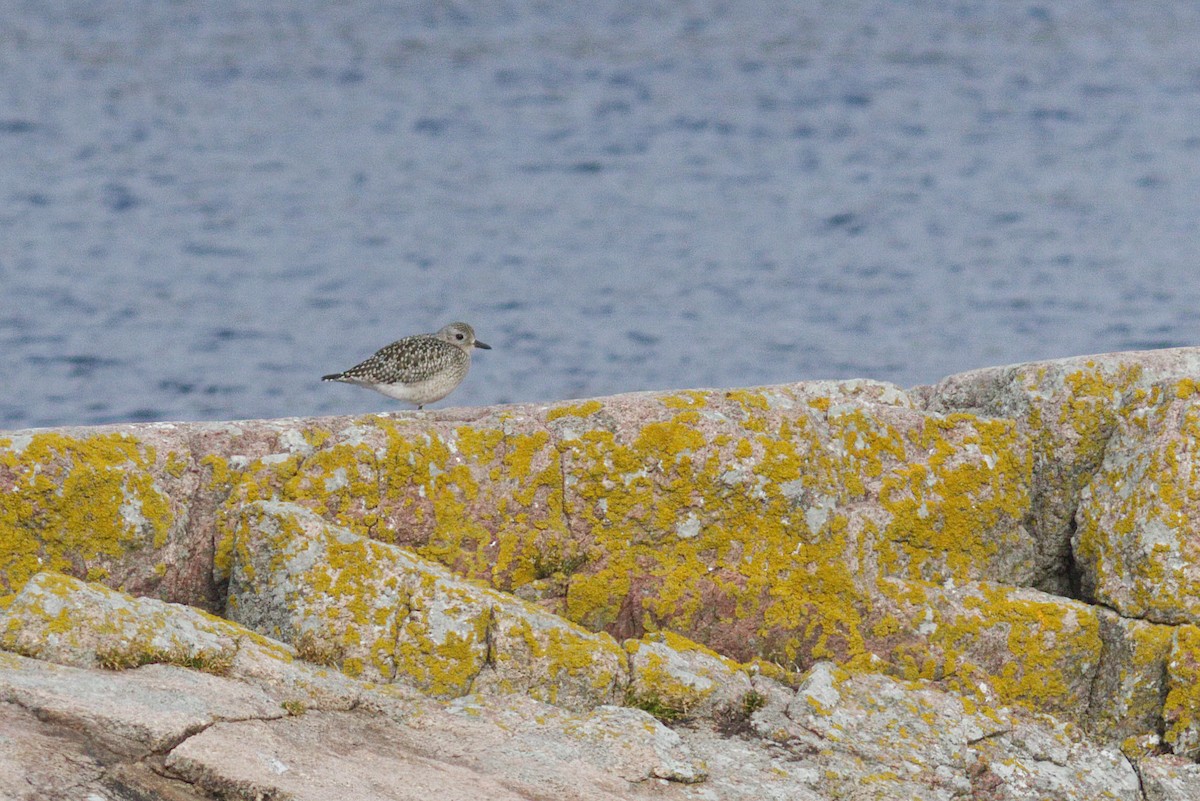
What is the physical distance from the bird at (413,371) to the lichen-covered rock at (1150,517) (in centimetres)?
668

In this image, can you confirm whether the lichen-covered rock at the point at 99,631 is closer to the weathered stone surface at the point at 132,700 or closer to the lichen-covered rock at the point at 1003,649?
the weathered stone surface at the point at 132,700

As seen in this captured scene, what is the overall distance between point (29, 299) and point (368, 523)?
165 ft

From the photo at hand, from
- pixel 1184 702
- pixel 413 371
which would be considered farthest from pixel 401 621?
pixel 1184 702

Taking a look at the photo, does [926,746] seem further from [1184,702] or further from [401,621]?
[401,621]

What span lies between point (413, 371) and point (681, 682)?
5.70m

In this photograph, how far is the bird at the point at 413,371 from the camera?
60.4 feet

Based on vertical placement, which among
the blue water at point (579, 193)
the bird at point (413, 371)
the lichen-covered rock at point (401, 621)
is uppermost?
the bird at point (413, 371)

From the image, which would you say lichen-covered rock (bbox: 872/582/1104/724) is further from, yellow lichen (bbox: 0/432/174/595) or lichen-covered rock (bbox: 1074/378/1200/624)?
yellow lichen (bbox: 0/432/174/595)

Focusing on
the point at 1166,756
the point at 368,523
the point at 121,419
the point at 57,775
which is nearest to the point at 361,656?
the point at 368,523

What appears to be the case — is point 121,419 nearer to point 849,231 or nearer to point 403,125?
point 849,231

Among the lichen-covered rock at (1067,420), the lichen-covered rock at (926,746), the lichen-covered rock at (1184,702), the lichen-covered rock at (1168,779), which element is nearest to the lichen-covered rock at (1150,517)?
the lichen-covered rock at (1067,420)

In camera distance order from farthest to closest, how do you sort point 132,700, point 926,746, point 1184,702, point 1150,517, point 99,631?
point 1150,517 < point 1184,702 < point 926,746 < point 99,631 < point 132,700

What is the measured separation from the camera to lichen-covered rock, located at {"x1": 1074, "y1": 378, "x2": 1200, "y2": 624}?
15203 mm

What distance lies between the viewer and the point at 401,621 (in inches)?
548
